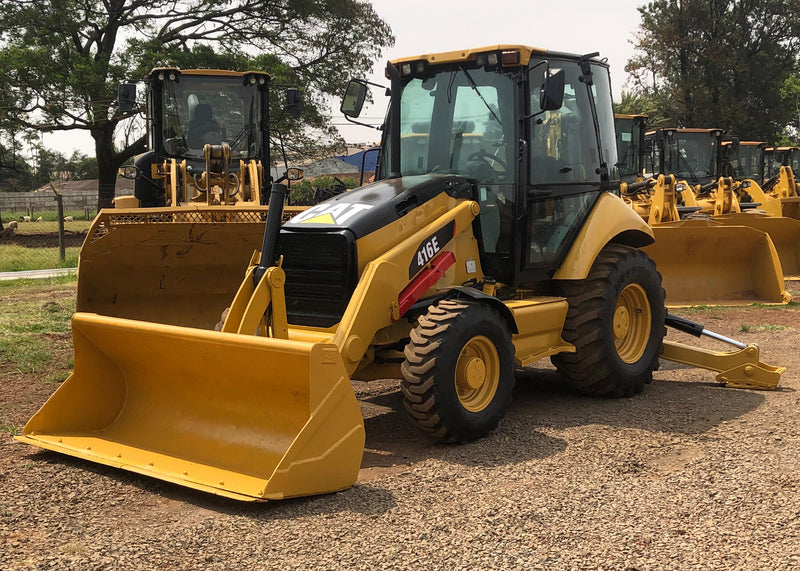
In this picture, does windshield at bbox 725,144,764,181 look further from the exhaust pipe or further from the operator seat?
the exhaust pipe

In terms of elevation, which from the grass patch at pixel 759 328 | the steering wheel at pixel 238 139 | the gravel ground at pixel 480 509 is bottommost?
the gravel ground at pixel 480 509

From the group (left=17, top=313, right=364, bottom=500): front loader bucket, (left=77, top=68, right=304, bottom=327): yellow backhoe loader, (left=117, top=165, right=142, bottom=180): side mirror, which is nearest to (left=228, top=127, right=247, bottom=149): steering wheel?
(left=77, top=68, right=304, bottom=327): yellow backhoe loader

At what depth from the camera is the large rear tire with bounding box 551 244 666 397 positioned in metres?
6.28

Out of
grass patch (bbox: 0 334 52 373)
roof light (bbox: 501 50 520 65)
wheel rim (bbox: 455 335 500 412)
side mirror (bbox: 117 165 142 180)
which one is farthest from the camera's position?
side mirror (bbox: 117 165 142 180)

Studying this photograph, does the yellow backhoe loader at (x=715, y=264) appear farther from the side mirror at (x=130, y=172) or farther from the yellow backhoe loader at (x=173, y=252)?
the side mirror at (x=130, y=172)

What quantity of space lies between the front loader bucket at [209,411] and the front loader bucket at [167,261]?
187 centimetres

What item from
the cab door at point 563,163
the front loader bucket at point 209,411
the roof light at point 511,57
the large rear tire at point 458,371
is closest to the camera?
the front loader bucket at point 209,411

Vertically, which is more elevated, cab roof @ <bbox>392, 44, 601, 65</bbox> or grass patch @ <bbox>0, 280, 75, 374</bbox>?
cab roof @ <bbox>392, 44, 601, 65</bbox>

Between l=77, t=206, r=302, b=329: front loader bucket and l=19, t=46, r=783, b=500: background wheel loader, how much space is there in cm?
166

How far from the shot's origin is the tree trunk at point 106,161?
23.2 metres

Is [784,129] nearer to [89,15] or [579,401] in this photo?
[89,15]

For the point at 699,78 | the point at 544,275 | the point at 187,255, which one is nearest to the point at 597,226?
the point at 544,275

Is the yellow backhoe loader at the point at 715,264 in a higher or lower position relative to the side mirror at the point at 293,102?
lower

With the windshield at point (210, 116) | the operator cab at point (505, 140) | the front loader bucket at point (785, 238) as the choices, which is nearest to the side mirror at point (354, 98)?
the operator cab at point (505, 140)
